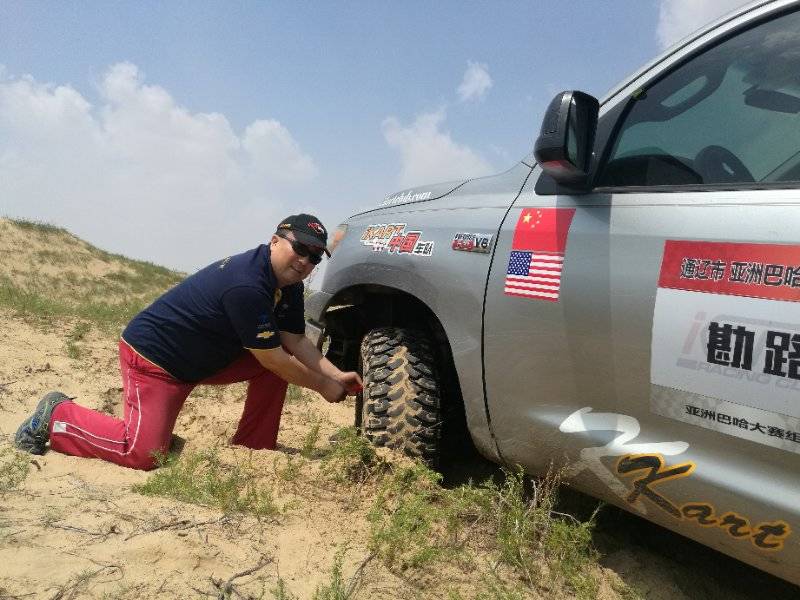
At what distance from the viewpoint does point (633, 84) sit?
204 cm

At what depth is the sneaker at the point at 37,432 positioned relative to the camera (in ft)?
9.62

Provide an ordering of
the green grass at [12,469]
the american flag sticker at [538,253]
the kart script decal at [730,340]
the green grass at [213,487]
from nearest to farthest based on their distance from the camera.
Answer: the kart script decal at [730,340], the american flag sticker at [538,253], the green grass at [213,487], the green grass at [12,469]

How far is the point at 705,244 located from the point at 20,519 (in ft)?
7.44

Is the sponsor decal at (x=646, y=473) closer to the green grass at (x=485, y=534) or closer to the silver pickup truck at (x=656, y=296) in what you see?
the silver pickup truck at (x=656, y=296)

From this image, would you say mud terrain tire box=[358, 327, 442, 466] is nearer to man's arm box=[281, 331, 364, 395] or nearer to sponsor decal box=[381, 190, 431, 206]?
man's arm box=[281, 331, 364, 395]

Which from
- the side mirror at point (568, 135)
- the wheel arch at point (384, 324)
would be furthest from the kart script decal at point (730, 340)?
the wheel arch at point (384, 324)

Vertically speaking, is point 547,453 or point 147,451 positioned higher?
point 547,453

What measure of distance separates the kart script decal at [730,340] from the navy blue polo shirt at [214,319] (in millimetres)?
1825

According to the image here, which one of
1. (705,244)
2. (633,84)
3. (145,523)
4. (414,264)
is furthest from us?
(414,264)

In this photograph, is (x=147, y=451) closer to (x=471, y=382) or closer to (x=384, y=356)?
(x=384, y=356)

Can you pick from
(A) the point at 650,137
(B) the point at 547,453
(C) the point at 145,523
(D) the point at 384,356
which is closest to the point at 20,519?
(C) the point at 145,523

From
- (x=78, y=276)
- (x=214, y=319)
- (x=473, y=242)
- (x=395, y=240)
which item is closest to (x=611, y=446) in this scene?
(x=473, y=242)

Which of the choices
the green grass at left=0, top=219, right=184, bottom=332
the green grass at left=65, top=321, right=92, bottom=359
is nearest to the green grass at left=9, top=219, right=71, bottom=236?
the green grass at left=0, top=219, right=184, bottom=332

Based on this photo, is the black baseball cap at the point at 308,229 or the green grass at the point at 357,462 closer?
the green grass at the point at 357,462
